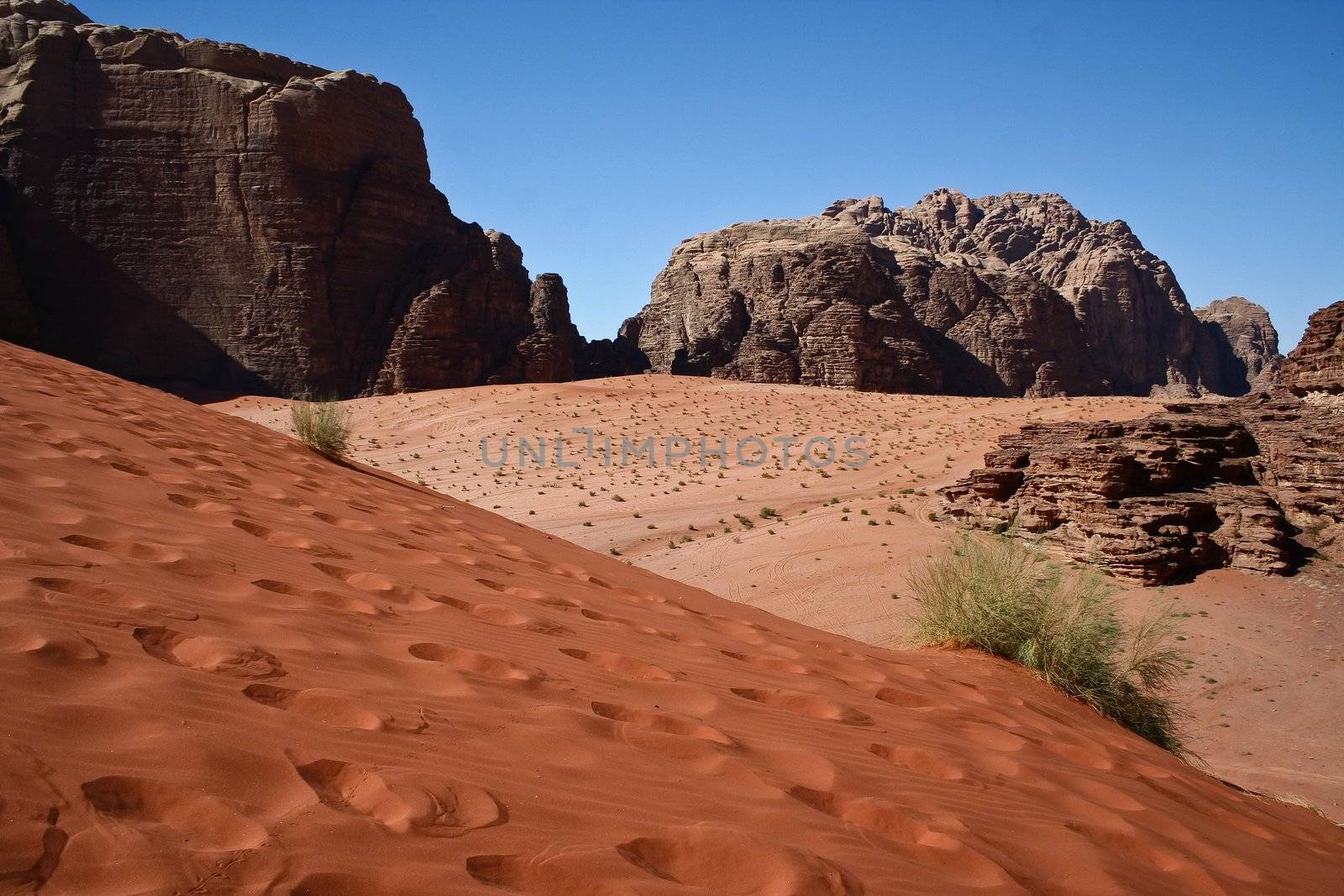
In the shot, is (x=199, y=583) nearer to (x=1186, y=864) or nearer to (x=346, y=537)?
(x=346, y=537)

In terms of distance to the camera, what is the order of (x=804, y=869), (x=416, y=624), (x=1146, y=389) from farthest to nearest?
(x=1146, y=389) < (x=416, y=624) < (x=804, y=869)

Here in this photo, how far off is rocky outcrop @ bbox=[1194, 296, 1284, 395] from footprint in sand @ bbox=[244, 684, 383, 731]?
86107mm

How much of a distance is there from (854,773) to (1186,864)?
120 centimetres

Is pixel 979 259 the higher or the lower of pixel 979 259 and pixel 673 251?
the higher

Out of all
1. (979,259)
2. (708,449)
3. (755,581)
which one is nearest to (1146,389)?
(979,259)

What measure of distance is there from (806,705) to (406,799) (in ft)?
7.52

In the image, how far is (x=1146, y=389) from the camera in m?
73.9

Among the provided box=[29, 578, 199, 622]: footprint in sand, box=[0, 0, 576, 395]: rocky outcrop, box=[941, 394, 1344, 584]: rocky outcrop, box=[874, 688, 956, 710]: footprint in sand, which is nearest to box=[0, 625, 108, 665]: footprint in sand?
box=[29, 578, 199, 622]: footprint in sand

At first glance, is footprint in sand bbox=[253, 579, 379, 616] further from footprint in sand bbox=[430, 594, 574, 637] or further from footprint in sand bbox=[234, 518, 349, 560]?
footprint in sand bbox=[234, 518, 349, 560]

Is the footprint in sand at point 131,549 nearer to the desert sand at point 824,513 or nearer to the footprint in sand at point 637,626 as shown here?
the footprint in sand at point 637,626

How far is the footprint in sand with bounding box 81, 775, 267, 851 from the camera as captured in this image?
1.76m

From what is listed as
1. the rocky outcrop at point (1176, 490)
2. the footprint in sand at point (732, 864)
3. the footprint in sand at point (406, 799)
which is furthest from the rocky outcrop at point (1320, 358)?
the footprint in sand at point (406, 799)

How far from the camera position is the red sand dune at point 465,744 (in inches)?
73.3

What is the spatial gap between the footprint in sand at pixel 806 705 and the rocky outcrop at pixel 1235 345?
84.0 m
